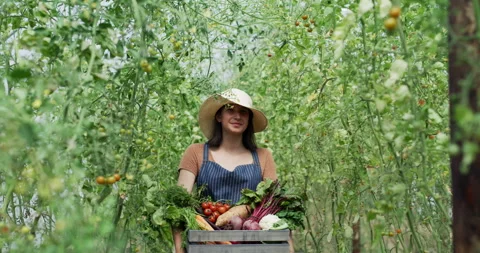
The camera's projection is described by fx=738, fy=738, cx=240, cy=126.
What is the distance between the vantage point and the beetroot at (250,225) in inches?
121

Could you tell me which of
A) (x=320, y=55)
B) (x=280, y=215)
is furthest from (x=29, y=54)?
(x=320, y=55)

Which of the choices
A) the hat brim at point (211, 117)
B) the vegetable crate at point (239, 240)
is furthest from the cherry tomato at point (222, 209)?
the hat brim at point (211, 117)

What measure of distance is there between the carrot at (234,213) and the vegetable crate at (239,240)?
0.40 feet

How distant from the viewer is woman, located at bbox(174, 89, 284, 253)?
3668mm

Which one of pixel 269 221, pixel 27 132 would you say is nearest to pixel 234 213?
pixel 269 221

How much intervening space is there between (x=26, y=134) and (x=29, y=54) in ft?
2.12

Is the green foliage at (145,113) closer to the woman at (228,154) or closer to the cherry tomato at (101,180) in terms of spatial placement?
the cherry tomato at (101,180)

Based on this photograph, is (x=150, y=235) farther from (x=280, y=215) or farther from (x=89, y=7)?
(x=89, y=7)

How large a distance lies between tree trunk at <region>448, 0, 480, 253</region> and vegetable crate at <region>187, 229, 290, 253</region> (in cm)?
150

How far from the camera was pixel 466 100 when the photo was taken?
56.6 inches

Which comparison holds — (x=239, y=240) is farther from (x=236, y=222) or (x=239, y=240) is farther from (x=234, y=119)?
(x=234, y=119)

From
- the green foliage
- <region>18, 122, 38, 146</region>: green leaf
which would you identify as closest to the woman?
the green foliage

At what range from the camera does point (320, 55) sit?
12.3ft

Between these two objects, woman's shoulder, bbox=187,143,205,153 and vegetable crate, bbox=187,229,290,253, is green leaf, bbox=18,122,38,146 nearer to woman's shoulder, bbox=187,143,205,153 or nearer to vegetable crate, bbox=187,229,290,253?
vegetable crate, bbox=187,229,290,253
